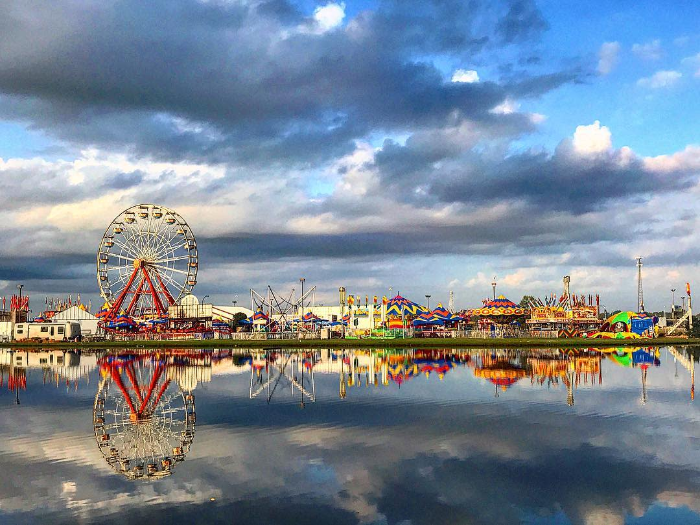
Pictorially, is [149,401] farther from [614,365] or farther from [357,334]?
[357,334]

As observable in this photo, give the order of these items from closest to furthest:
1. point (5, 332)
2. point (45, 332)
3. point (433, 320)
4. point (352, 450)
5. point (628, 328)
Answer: point (352, 450), point (628, 328), point (45, 332), point (433, 320), point (5, 332)

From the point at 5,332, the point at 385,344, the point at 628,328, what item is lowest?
the point at 385,344

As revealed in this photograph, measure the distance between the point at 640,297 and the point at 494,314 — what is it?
145 feet

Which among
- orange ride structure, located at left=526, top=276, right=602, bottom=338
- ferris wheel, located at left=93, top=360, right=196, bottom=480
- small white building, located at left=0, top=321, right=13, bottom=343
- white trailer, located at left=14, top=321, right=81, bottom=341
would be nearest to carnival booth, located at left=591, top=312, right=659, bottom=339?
orange ride structure, located at left=526, top=276, right=602, bottom=338

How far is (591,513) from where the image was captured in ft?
49.4

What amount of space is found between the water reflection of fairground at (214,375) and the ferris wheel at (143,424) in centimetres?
4

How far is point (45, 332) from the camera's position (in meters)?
98.8

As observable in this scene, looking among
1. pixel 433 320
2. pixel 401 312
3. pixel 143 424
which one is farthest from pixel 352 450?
pixel 401 312

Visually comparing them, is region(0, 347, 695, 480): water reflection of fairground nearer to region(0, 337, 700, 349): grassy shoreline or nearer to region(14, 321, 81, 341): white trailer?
region(0, 337, 700, 349): grassy shoreline

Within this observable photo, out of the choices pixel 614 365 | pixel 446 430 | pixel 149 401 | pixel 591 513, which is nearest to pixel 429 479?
pixel 591 513

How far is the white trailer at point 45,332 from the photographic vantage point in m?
97.9

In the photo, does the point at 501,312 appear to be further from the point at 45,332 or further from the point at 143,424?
the point at 143,424

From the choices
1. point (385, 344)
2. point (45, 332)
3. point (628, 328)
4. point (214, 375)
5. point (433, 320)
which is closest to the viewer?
point (214, 375)

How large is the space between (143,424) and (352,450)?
930 centimetres
